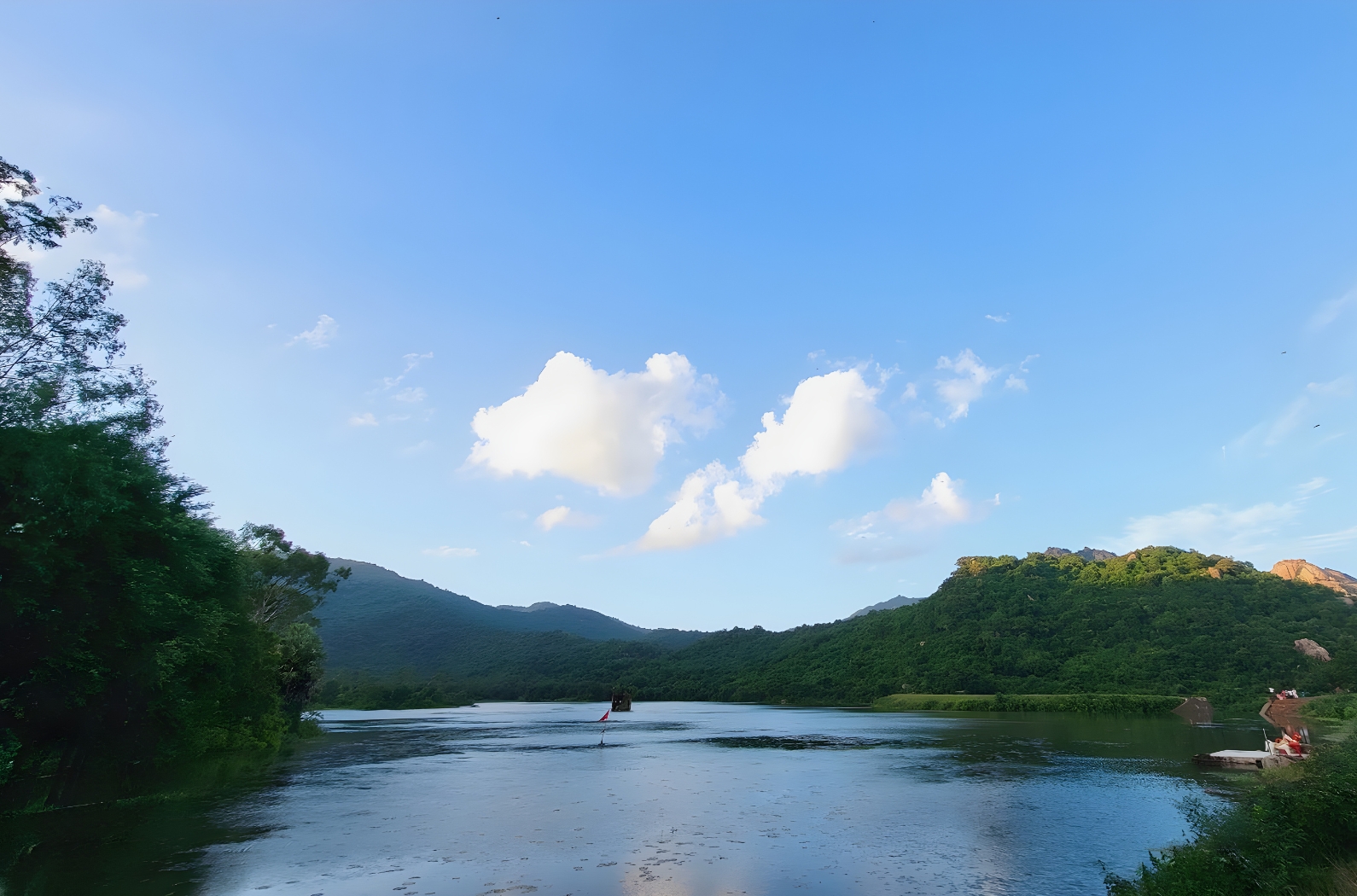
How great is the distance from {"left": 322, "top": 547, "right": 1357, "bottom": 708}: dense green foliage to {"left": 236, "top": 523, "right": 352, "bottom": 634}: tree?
349 feet

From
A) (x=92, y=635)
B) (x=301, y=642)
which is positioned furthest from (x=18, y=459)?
(x=301, y=642)

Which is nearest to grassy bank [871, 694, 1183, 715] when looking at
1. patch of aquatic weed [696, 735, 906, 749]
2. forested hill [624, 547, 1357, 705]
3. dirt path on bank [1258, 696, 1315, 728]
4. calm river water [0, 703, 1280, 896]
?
forested hill [624, 547, 1357, 705]

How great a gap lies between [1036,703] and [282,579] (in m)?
100

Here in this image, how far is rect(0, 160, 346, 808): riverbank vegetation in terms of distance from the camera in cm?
1856

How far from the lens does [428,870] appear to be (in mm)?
18578

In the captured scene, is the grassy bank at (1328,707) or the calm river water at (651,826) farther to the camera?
the grassy bank at (1328,707)

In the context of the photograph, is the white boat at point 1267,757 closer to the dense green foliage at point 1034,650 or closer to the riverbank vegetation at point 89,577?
the riverbank vegetation at point 89,577

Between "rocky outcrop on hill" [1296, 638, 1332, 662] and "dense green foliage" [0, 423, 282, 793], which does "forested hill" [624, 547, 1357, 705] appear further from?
"dense green foliage" [0, 423, 282, 793]

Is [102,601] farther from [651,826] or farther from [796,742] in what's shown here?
[796,742]

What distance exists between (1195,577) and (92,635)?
15871 centimetres

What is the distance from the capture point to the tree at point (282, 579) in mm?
57719

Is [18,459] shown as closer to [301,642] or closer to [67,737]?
[67,737]

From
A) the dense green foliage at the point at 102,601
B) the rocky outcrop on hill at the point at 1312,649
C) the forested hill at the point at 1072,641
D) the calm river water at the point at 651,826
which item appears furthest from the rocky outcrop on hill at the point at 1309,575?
the dense green foliage at the point at 102,601

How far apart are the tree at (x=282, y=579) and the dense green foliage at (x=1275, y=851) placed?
5676 cm
